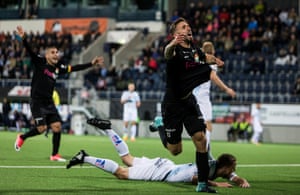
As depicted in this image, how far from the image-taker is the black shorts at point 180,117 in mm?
9648

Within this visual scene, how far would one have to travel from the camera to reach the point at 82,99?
129ft

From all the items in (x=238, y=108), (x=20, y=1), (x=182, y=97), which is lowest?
(x=238, y=108)

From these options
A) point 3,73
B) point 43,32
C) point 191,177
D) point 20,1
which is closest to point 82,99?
point 3,73

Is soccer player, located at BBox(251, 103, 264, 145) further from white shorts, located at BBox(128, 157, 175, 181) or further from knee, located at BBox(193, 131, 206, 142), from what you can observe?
knee, located at BBox(193, 131, 206, 142)

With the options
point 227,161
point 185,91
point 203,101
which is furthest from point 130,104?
point 185,91

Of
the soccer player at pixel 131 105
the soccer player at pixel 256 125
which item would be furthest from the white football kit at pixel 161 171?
the soccer player at pixel 256 125

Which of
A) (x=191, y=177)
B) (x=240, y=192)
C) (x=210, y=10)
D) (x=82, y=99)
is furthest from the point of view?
(x=210, y=10)

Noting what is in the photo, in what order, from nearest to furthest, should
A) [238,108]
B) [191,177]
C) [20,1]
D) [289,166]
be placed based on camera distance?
[191,177] < [289,166] < [238,108] < [20,1]

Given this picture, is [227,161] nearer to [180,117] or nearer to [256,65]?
[180,117]

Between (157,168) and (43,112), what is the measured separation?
219 inches

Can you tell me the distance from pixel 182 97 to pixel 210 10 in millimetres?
34360

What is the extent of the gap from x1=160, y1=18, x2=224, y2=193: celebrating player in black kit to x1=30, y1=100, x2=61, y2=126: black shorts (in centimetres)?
598

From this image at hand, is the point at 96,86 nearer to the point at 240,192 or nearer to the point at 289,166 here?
the point at 289,166

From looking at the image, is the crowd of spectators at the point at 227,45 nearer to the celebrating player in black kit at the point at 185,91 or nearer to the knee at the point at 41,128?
the knee at the point at 41,128
